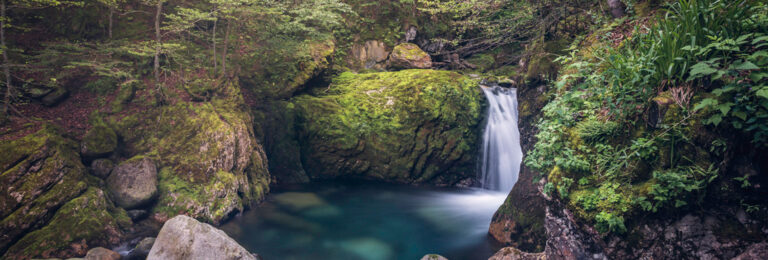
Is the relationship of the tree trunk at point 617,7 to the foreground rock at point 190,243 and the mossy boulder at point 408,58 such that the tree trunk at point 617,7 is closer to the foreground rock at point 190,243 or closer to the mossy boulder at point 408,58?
the foreground rock at point 190,243

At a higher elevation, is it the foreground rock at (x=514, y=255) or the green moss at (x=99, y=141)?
the foreground rock at (x=514, y=255)

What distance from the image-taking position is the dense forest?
9.64ft

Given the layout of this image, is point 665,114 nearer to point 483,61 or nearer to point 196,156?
point 196,156

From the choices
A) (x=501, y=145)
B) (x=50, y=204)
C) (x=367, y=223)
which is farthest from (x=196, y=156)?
(x=501, y=145)

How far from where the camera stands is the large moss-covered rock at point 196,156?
23.9 feet

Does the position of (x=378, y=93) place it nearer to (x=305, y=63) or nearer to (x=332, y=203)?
(x=305, y=63)

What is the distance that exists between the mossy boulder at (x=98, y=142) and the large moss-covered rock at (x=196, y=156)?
12.0 inches

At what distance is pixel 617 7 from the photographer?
5.12 meters

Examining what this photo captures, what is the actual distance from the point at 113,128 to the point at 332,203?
5.34 meters

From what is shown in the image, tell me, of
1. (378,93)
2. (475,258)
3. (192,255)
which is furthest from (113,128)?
(475,258)

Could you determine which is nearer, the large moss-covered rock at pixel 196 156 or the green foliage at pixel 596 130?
the green foliage at pixel 596 130

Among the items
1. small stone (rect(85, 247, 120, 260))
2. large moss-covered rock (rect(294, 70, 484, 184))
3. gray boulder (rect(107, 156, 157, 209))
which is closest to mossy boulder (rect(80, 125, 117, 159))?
gray boulder (rect(107, 156, 157, 209))

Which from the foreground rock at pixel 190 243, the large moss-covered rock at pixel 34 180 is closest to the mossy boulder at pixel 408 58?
the foreground rock at pixel 190 243

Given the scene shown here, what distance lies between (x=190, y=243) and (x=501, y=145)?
8.45 meters
